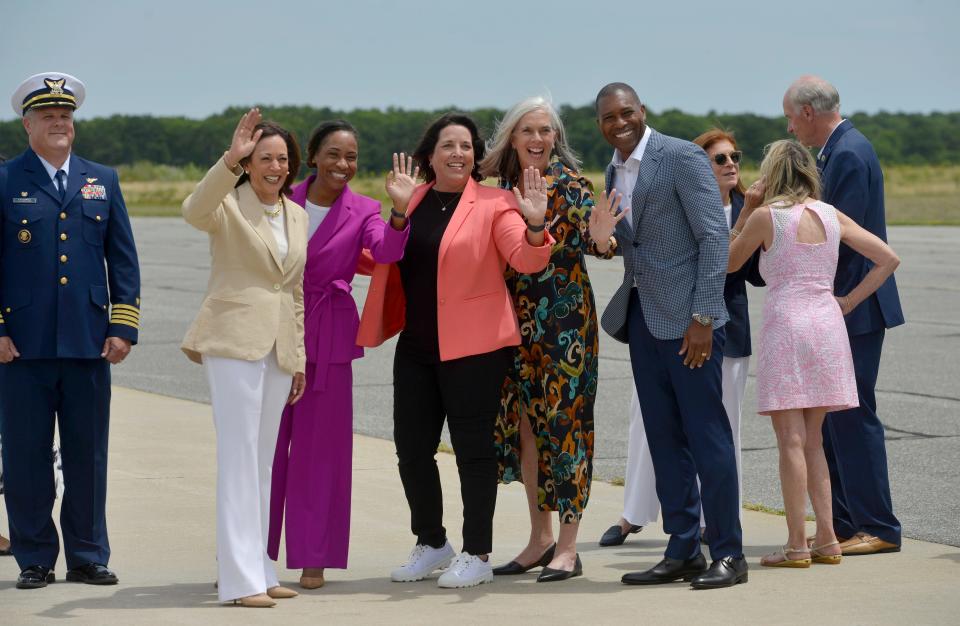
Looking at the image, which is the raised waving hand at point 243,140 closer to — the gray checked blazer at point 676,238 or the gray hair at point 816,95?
the gray checked blazer at point 676,238

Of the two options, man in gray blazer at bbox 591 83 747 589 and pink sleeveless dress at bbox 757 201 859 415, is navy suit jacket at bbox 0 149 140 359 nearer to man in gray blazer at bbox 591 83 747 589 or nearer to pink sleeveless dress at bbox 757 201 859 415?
man in gray blazer at bbox 591 83 747 589

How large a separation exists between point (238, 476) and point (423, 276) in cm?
119

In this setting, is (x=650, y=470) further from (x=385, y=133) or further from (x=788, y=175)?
(x=385, y=133)

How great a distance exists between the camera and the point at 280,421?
611cm

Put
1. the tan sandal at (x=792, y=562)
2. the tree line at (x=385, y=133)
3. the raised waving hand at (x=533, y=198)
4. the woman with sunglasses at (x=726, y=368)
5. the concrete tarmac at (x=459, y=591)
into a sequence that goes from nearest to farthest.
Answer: the concrete tarmac at (x=459, y=591)
the raised waving hand at (x=533, y=198)
the tan sandal at (x=792, y=562)
the woman with sunglasses at (x=726, y=368)
the tree line at (x=385, y=133)

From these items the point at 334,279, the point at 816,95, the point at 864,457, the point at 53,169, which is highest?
the point at 816,95

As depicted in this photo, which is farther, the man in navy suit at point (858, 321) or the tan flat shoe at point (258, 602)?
the man in navy suit at point (858, 321)

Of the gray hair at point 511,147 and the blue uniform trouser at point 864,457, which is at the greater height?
the gray hair at point 511,147

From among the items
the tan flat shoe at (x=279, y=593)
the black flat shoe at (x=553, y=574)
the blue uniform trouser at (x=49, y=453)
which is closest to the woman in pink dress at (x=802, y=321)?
the black flat shoe at (x=553, y=574)

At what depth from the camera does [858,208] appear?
6762mm

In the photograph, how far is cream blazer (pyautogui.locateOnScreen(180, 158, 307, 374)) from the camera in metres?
5.75

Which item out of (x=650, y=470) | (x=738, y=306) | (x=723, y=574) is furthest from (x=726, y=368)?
(x=723, y=574)

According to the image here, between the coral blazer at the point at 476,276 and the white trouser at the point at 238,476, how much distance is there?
65 cm

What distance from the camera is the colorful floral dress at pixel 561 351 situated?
6.18 m
